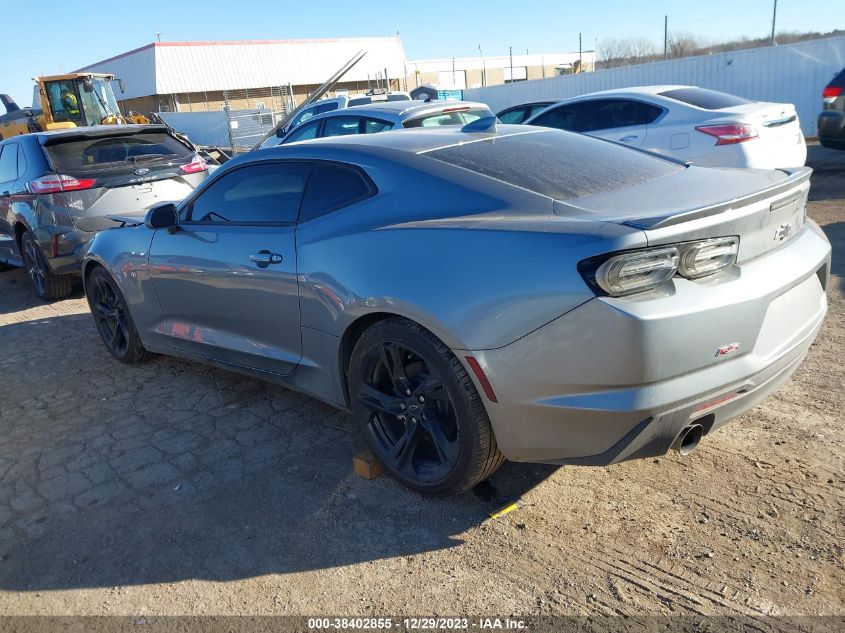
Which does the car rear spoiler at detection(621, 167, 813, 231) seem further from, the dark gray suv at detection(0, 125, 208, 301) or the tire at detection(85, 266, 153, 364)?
the dark gray suv at detection(0, 125, 208, 301)

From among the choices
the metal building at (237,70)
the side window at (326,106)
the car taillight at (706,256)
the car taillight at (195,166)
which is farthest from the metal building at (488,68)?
the car taillight at (706,256)

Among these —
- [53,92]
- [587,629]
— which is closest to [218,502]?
[587,629]

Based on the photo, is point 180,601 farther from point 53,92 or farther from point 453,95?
point 453,95

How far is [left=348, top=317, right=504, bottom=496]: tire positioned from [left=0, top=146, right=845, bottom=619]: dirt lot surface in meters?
0.18

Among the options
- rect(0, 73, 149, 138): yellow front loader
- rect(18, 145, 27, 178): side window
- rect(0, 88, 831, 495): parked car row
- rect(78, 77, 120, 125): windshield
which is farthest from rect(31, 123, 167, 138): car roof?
rect(78, 77, 120, 125): windshield

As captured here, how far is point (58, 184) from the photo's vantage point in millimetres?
6773

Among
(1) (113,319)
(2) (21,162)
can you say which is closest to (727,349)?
(1) (113,319)

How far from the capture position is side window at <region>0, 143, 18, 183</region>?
24.3 feet

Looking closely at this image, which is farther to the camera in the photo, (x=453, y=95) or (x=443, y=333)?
(x=453, y=95)

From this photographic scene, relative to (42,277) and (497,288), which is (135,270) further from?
(42,277)

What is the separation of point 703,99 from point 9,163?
790 centimetres

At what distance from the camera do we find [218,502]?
10.6 ft

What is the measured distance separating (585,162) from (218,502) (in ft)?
7.73

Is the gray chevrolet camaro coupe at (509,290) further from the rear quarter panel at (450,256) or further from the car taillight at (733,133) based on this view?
the car taillight at (733,133)
